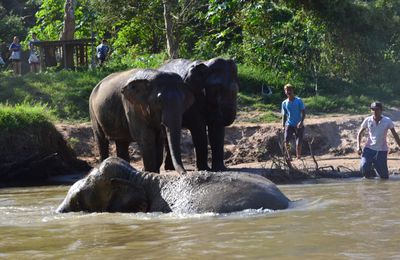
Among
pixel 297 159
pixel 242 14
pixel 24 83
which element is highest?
pixel 242 14

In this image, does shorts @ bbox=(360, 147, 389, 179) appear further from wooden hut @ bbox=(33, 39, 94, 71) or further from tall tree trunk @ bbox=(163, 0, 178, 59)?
wooden hut @ bbox=(33, 39, 94, 71)

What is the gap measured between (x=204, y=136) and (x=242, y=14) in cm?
1053

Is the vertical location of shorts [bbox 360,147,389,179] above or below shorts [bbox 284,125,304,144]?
below

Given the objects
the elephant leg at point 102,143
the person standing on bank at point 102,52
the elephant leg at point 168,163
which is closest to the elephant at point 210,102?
the elephant leg at point 168,163

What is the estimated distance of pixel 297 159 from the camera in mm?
17062

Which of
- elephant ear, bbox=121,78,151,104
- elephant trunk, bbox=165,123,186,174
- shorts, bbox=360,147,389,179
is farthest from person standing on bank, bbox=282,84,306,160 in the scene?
elephant trunk, bbox=165,123,186,174

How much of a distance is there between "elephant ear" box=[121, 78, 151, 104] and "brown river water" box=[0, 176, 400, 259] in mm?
2568

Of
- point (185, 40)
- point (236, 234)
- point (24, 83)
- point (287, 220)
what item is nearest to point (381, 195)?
point (287, 220)

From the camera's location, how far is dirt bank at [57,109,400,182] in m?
17.5

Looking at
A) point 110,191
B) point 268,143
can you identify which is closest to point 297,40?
point 268,143

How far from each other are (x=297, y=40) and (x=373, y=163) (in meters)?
10.1

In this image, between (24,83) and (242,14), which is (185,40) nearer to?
(242,14)

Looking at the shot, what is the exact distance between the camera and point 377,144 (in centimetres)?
1492

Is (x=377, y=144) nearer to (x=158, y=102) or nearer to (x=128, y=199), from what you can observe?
(x=158, y=102)
